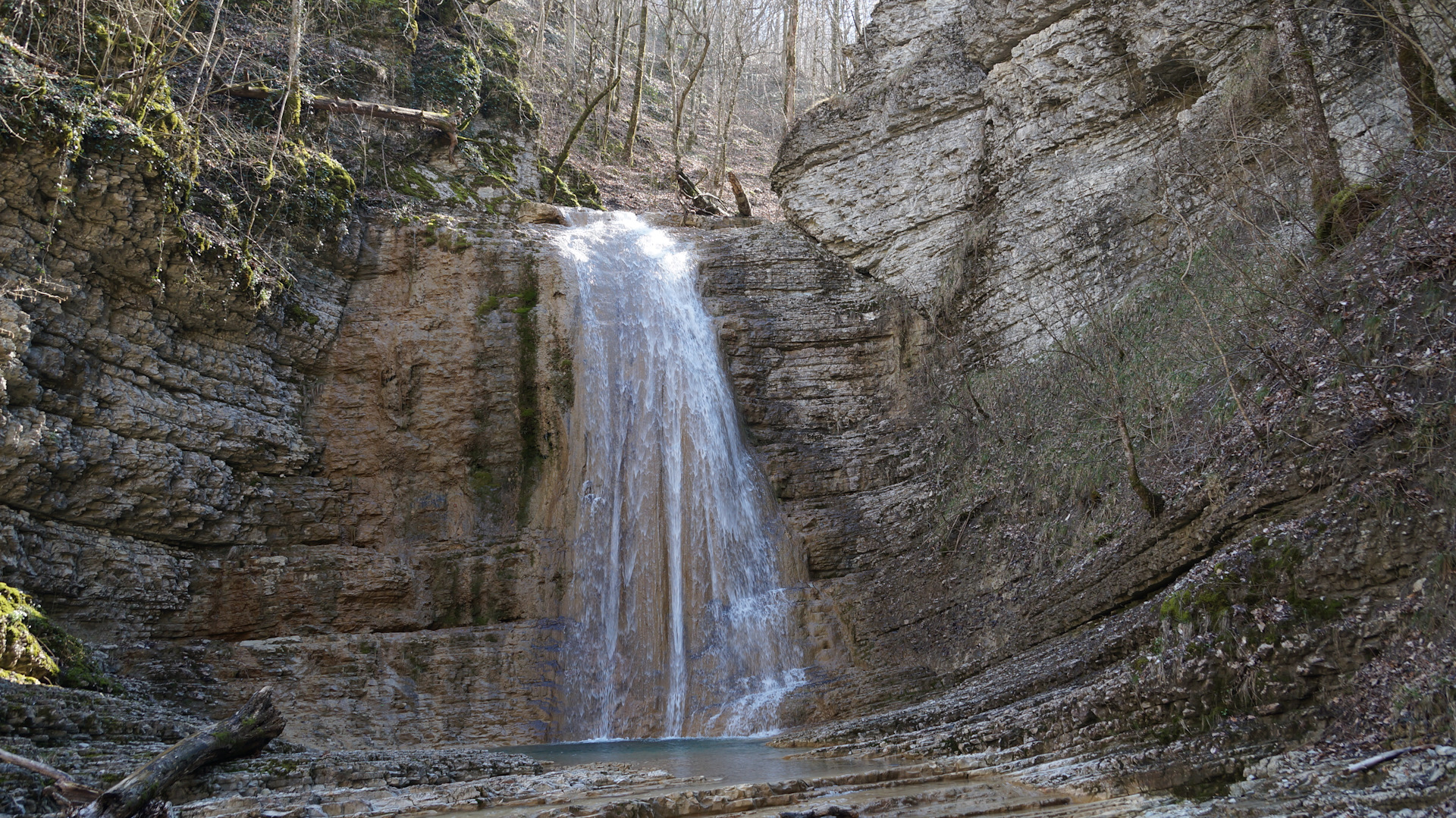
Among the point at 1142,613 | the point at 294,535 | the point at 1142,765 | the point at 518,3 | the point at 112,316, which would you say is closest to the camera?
the point at 1142,765

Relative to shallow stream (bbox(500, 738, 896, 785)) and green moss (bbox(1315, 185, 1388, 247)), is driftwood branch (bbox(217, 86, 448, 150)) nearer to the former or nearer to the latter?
shallow stream (bbox(500, 738, 896, 785))

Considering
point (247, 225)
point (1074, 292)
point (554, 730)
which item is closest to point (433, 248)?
point (247, 225)

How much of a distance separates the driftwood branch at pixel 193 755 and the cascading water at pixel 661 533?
5.60 m


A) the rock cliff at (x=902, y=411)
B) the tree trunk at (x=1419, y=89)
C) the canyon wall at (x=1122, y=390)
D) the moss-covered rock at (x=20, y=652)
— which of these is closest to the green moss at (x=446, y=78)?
the rock cliff at (x=902, y=411)

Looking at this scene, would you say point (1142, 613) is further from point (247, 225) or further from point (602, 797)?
point (247, 225)

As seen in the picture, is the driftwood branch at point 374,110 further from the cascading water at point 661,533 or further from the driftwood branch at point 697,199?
the driftwood branch at point 697,199

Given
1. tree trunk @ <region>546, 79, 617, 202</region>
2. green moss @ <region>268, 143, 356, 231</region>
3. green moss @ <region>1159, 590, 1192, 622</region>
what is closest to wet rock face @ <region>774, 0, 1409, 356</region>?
tree trunk @ <region>546, 79, 617, 202</region>

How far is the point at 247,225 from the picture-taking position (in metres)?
13.0

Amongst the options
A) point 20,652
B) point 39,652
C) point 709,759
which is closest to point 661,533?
point 709,759

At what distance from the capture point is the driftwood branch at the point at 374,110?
15211mm

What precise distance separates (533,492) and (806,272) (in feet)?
21.9

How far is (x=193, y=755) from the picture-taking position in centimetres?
609

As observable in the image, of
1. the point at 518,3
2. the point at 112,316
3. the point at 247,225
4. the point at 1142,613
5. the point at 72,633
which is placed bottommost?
the point at 1142,613

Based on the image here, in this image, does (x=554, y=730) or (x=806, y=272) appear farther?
(x=806, y=272)
